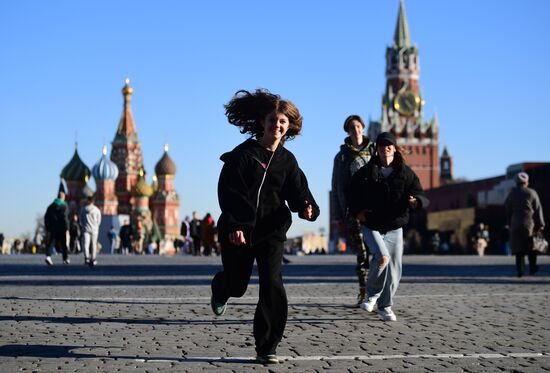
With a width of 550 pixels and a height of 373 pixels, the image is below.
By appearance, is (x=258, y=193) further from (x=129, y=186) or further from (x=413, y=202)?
(x=129, y=186)

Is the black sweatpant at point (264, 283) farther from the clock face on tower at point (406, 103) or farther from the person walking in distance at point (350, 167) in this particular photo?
the clock face on tower at point (406, 103)

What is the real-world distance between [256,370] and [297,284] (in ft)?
29.5

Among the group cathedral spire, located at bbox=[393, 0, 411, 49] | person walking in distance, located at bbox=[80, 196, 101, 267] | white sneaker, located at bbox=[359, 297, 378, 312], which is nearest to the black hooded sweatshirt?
white sneaker, located at bbox=[359, 297, 378, 312]

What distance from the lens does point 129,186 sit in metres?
120

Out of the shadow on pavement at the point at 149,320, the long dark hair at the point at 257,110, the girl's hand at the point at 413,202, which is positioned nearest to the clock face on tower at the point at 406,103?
the girl's hand at the point at 413,202

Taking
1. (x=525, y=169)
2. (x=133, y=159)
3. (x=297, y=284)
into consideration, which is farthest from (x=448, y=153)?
(x=297, y=284)

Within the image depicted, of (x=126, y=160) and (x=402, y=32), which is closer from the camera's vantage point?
(x=126, y=160)

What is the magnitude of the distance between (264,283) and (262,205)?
49 cm

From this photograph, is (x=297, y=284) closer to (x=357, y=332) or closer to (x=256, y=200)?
(x=357, y=332)

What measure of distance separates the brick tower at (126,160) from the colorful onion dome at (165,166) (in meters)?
3.19

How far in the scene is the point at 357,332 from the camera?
787 cm

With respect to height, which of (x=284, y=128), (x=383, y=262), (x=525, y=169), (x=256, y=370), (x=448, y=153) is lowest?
(x=256, y=370)

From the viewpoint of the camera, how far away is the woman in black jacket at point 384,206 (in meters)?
8.86

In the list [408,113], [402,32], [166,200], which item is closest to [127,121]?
[166,200]
